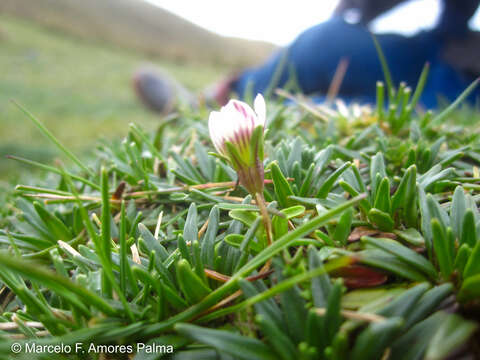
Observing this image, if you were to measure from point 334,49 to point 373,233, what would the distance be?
2930 millimetres

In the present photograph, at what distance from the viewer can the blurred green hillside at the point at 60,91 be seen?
12.3ft

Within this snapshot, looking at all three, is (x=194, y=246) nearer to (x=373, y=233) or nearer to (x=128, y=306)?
(x=128, y=306)

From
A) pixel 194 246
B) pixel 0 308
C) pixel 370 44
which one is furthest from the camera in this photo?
pixel 370 44

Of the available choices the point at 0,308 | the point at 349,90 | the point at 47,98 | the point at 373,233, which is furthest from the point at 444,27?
the point at 47,98

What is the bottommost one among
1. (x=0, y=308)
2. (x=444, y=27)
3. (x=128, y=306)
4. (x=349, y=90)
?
(x=0, y=308)

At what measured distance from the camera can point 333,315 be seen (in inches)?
16.4

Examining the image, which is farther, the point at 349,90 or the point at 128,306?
the point at 349,90

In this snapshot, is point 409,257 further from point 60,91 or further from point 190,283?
point 60,91

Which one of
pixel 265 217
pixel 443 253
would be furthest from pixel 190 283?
pixel 443 253

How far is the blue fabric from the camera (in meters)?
3.06

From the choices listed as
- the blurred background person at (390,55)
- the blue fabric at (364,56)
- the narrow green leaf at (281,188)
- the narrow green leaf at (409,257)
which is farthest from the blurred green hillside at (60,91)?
the blue fabric at (364,56)

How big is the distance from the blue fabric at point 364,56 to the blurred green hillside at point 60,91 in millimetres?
2025

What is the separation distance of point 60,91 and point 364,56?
537 cm

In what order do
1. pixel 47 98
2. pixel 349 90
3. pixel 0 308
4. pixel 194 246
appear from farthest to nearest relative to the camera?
pixel 47 98 < pixel 349 90 < pixel 0 308 < pixel 194 246
